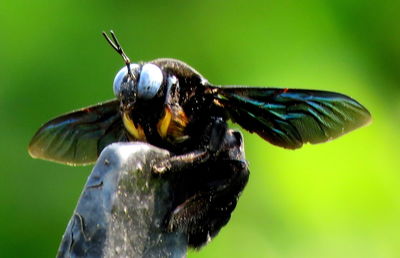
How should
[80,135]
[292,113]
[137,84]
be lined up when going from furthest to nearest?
[80,135], [292,113], [137,84]

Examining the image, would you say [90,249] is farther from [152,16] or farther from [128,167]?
[152,16]

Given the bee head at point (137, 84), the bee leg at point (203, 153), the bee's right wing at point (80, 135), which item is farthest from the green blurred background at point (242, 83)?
the bee head at point (137, 84)

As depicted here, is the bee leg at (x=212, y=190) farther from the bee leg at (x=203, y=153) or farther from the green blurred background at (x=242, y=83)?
the green blurred background at (x=242, y=83)

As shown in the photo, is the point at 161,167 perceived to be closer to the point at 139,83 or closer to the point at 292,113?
the point at 139,83

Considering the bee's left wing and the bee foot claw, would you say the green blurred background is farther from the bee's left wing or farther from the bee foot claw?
the bee foot claw

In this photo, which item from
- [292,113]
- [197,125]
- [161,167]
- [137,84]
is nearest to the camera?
[161,167]

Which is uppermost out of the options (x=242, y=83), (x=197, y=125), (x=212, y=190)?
(x=242, y=83)

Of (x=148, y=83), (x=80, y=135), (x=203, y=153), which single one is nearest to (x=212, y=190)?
(x=203, y=153)

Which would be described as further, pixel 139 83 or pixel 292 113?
pixel 292 113
